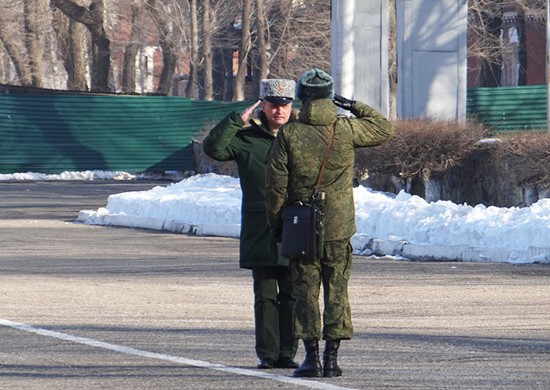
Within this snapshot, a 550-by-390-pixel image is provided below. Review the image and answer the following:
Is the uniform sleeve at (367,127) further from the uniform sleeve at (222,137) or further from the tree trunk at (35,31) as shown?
the tree trunk at (35,31)

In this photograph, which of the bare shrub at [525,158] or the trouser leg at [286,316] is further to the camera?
the bare shrub at [525,158]

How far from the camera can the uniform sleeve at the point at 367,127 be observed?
28.0 ft

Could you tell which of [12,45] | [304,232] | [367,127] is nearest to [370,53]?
[367,127]

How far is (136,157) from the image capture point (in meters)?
42.2

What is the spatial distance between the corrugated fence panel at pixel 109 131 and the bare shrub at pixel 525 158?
2092 cm

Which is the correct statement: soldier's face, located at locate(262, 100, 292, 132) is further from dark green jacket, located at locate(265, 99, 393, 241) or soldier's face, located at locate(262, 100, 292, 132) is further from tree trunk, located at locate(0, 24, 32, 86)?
tree trunk, located at locate(0, 24, 32, 86)

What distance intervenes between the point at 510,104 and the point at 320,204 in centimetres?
3121

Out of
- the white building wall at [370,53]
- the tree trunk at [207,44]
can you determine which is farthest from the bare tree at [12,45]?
the white building wall at [370,53]

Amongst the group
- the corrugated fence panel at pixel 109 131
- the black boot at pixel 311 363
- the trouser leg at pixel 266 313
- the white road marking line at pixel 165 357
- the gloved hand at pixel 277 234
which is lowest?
the white road marking line at pixel 165 357

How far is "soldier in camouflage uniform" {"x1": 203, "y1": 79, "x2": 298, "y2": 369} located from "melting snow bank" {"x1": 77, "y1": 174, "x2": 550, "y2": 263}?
24.9 feet

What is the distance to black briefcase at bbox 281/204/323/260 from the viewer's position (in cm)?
819

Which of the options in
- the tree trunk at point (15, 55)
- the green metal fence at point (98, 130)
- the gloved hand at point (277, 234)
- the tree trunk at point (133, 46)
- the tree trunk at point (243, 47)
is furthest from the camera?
the tree trunk at point (243, 47)

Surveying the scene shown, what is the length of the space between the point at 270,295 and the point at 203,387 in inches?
39.0

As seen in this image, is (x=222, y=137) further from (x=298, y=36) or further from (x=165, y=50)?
(x=298, y=36)
